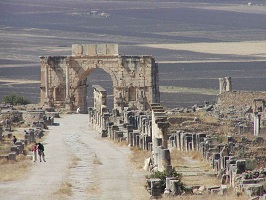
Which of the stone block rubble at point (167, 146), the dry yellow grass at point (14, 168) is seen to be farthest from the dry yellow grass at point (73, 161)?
the stone block rubble at point (167, 146)

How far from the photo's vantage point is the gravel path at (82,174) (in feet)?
116

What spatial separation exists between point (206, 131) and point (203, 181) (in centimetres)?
1608

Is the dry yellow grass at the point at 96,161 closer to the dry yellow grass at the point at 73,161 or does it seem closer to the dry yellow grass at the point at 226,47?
the dry yellow grass at the point at 73,161

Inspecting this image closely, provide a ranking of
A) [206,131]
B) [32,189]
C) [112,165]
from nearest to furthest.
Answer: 1. [32,189]
2. [112,165]
3. [206,131]

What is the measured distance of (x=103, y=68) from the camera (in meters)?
70.4

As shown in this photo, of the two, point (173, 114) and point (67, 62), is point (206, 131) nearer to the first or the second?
point (173, 114)

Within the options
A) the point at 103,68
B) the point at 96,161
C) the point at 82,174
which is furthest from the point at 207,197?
the point at 103,68

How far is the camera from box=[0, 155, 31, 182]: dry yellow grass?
38.5 meters

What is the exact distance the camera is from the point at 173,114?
6194cm

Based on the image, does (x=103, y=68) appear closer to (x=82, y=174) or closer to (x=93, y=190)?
(x=82, y=174)

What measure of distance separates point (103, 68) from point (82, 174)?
102ft

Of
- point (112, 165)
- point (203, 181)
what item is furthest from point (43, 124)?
point (203, 181)

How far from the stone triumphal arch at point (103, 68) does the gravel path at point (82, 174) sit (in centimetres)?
1712

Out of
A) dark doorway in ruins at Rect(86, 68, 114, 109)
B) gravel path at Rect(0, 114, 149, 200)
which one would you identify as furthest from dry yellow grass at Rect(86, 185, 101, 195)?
dark doorway in ruins at Rect(86, 68, 114, 109)
